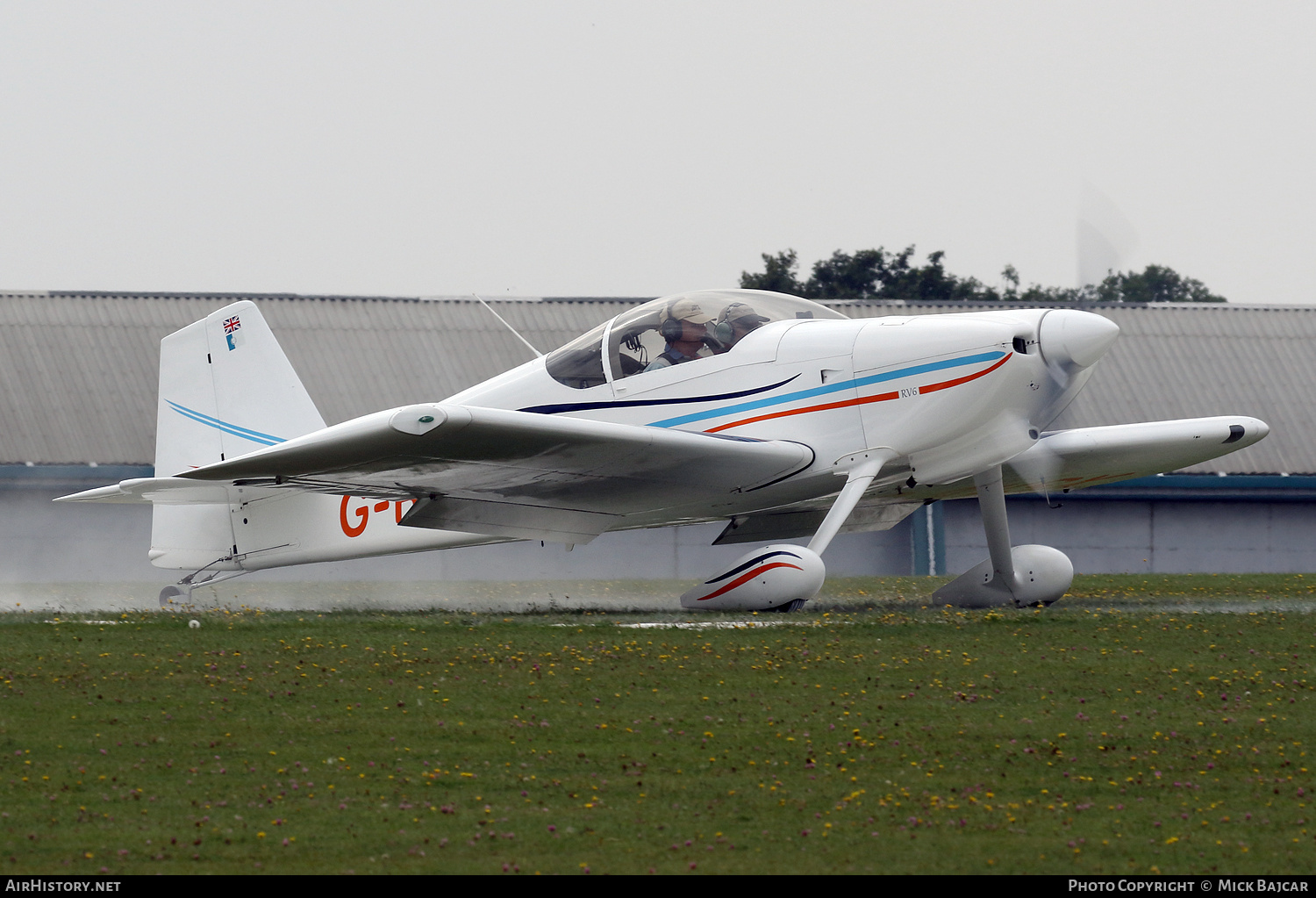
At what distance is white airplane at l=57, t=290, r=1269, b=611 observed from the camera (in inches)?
435

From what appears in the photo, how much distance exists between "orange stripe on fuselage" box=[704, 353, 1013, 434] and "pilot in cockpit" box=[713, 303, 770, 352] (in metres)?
0.68

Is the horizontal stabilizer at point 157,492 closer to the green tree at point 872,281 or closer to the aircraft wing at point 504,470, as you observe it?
the aircraft wing at point 504,470

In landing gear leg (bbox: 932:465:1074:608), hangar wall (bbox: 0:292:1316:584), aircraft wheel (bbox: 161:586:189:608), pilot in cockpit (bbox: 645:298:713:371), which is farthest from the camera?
hangar wall (bbox: 0:292:1316:584)

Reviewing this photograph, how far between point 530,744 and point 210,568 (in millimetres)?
8834

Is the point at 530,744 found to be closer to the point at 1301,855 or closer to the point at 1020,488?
the point at 1301,855

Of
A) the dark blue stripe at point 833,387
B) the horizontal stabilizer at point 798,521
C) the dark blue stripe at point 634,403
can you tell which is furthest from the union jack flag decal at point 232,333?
the horizontal stabilizer at point 798,521

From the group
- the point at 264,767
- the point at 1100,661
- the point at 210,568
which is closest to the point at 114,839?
the point at 264,767

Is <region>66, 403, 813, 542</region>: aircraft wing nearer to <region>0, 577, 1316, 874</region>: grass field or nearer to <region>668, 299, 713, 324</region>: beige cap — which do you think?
<region>668, 299, 713, 324</region>: beige cap

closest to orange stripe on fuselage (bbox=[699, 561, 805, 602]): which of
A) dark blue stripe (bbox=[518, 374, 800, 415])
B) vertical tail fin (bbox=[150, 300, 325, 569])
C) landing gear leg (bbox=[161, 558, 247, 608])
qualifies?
dark blue stripe (bbox=[518, 374, 800, 415])

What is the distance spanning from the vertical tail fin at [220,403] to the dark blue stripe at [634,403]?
8.86 feet

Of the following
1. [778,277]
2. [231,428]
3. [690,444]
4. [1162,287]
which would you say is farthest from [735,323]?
[1162,287]

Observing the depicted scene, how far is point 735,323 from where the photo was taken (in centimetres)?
1227

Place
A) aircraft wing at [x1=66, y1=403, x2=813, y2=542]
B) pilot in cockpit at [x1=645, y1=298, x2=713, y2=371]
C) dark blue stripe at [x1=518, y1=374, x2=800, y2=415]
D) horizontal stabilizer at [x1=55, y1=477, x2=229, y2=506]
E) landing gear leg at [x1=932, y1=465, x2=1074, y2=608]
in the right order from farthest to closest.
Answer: landing gear leg at [x1=932, y1=465, x2=1074, y2=608]
pilot in cockpit at [x1=645, y1=298, x2=713, y2=371]
dark blue stripe at [x1=518, y1=374, x2=800, y2=415]
horizontal stabilizer at [x1=55, y1=477, x2=229, y2=506]
aircraft wing at [x1=66, y1=403, x2=813, y2=542]
